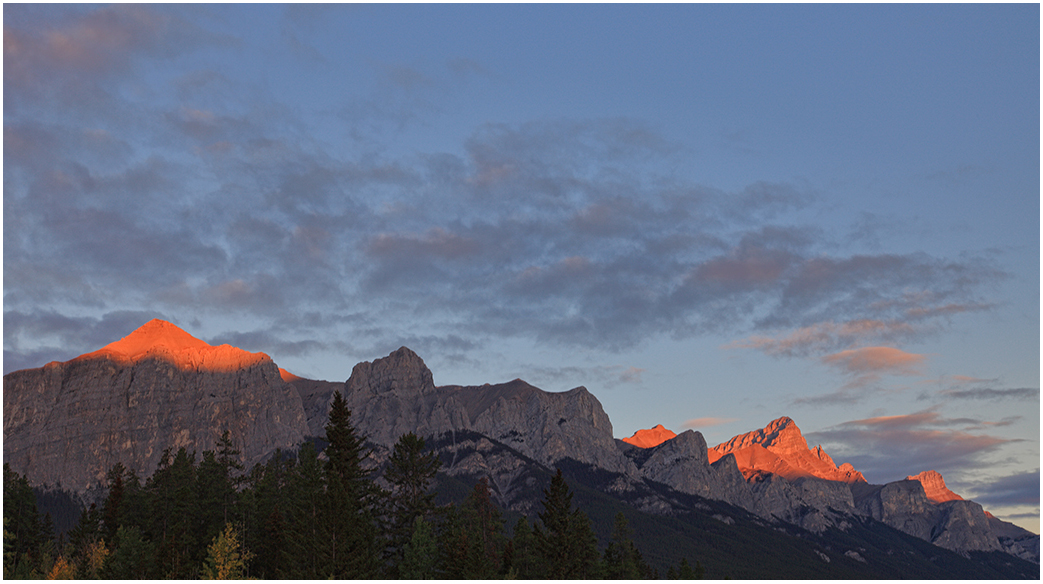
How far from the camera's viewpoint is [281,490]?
380 feet

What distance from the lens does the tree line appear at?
87.6 m

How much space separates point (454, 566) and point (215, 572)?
23.1 metres

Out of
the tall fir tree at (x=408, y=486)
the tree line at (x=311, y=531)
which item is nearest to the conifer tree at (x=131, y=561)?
the tree line at (x=311, y=531)

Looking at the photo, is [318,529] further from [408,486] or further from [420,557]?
[408,486]

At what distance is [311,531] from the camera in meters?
88.1

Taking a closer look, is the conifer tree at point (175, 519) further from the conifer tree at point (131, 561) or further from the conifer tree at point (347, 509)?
the conifer tree at point (347, 509)

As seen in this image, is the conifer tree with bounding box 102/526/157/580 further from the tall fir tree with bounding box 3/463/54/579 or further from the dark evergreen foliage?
the tall fir tree with bounding box 3/463/54/579

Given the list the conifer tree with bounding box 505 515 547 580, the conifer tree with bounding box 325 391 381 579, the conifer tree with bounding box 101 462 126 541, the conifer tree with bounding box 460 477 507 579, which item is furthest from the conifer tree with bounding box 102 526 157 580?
the conifer tree with bounding box 505 515 547 580

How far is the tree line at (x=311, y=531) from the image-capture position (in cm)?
8762

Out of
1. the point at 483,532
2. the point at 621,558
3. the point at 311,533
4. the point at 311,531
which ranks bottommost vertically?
the point at 621,558

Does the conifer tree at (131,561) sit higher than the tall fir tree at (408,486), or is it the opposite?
the tall fir tree at (408,486)

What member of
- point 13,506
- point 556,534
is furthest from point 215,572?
point 13,506

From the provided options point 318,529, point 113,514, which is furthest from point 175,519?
point 318,529

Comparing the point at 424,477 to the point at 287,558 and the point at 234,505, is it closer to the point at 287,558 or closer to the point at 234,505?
the point at 287,558
